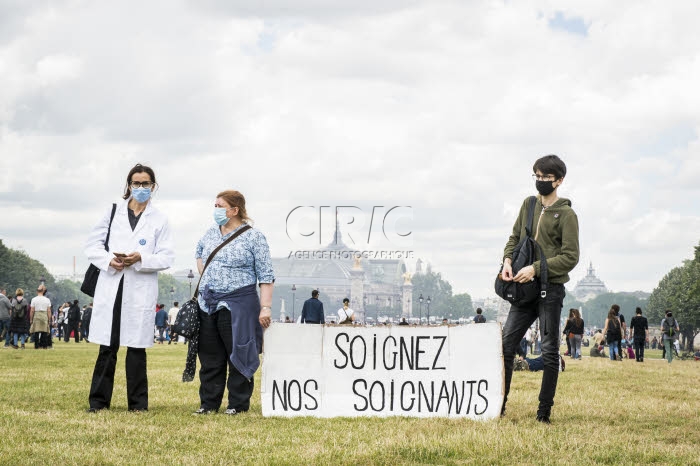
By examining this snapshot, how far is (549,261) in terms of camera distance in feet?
28.1

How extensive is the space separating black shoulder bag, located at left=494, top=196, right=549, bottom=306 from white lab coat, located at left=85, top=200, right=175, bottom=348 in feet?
11.1

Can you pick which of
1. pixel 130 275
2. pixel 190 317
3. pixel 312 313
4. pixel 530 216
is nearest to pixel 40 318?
pixel 312 313

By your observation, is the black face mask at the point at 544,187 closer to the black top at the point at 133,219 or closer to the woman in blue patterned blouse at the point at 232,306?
the woman in blue patterned blouse at the point at 232,306

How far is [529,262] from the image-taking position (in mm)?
8711

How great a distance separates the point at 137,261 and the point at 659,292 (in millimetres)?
113850

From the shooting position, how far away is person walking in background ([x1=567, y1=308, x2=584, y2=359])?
98.9 feet

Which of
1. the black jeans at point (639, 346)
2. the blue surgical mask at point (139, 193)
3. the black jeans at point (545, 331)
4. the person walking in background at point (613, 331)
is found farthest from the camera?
the black jeans at point (639, 346)

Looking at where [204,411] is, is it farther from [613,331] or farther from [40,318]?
[613,331]

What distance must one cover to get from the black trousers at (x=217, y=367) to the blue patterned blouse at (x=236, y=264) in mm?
161

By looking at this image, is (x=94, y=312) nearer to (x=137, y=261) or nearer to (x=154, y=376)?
(x=137, y=261)

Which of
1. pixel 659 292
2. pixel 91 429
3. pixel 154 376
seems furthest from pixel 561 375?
pixel 659 292

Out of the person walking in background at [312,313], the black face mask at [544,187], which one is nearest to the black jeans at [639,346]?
the person walking in background at [312,313]

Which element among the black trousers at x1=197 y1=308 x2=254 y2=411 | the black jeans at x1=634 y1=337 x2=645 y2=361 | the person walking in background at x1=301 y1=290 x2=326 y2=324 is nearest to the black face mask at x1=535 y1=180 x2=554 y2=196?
the black trousers at x1=197 y1=308 x2=254 y2=411

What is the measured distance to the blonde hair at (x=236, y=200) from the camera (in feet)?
31.7
